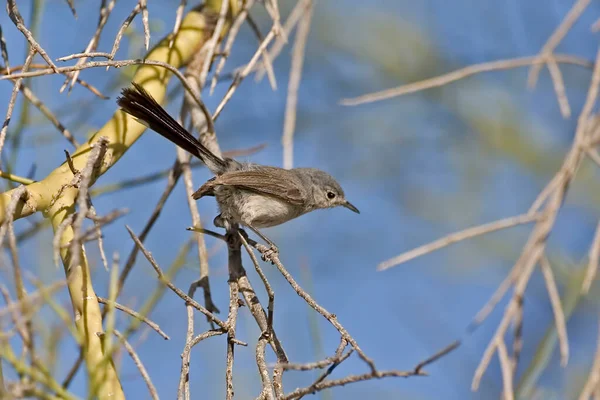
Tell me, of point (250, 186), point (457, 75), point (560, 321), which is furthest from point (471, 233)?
point (250, 186)

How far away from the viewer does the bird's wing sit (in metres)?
3.60

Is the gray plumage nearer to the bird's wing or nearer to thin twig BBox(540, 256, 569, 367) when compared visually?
the bird's wing

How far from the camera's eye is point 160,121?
278cm

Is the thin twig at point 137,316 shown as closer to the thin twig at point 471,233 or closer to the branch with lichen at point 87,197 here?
the branch with lichen at point 87,197

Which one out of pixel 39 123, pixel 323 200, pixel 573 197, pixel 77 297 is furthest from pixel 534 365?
pixel 573 197

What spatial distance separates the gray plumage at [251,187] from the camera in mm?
2938

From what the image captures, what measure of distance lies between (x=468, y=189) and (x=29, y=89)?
4922 millimetres

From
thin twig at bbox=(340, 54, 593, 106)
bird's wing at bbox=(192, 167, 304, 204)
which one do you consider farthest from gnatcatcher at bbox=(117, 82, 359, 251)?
thin twig at bbox=(340, 54, 593, 106)

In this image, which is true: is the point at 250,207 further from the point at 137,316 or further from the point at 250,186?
the point at 137,316

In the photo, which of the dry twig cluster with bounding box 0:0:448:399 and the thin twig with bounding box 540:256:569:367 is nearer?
the dry twig cluster with bounding box 0:0:448:399

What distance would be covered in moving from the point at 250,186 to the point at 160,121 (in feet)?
3.59

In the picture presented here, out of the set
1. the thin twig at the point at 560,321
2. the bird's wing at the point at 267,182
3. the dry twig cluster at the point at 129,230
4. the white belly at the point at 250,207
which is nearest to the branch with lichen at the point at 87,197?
the dry twig cluster at the point at 129,230

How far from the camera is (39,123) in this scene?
3.10 meters

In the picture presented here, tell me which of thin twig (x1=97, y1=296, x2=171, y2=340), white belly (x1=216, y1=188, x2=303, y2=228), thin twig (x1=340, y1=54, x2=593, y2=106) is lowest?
thin twig (x1=97, y1=296, x2=171, y2=340)
